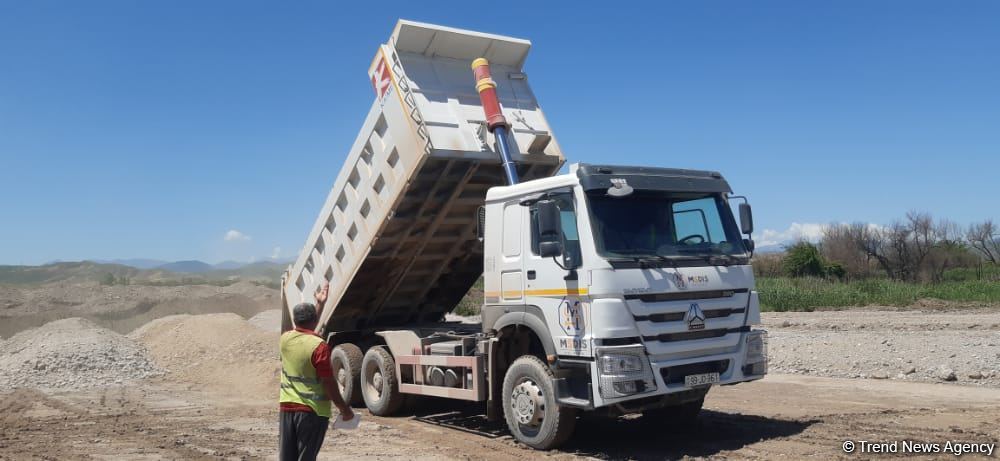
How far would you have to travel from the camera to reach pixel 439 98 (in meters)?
9.41

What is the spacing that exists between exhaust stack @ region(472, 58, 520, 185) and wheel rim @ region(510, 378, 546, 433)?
7.97 ft

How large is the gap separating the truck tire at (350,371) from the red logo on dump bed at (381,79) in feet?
12.0

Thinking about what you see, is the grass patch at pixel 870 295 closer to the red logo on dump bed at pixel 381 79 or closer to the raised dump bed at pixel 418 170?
the raised dump bed at pixel 418 170

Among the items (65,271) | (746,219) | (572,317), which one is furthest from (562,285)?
(65,271)

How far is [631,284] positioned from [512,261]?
1534mm

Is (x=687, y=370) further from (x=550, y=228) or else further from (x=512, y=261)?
(x=512, y=261)

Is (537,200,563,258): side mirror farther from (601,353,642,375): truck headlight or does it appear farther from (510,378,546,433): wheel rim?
(510,378,546,433): wheel rim

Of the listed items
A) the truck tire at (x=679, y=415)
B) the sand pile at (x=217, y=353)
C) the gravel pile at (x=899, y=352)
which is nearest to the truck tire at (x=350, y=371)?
the sand pile at (x=217, y=353)

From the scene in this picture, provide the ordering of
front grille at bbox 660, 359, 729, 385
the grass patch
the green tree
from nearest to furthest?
front grille at bbox 660, 359, 729, 385
the grass patch
the green tree

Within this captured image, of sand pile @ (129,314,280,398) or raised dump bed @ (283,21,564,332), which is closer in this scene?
raised dump bed @ (283,21,564,332)

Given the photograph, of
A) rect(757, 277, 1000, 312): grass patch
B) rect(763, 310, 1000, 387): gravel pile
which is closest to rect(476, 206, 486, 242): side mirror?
rect(763, 310, 1000, 387): gravel pile

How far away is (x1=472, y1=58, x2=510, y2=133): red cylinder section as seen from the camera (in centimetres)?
926

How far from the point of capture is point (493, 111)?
30.5 ft

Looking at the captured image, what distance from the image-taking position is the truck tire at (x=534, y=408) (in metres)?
7.39
